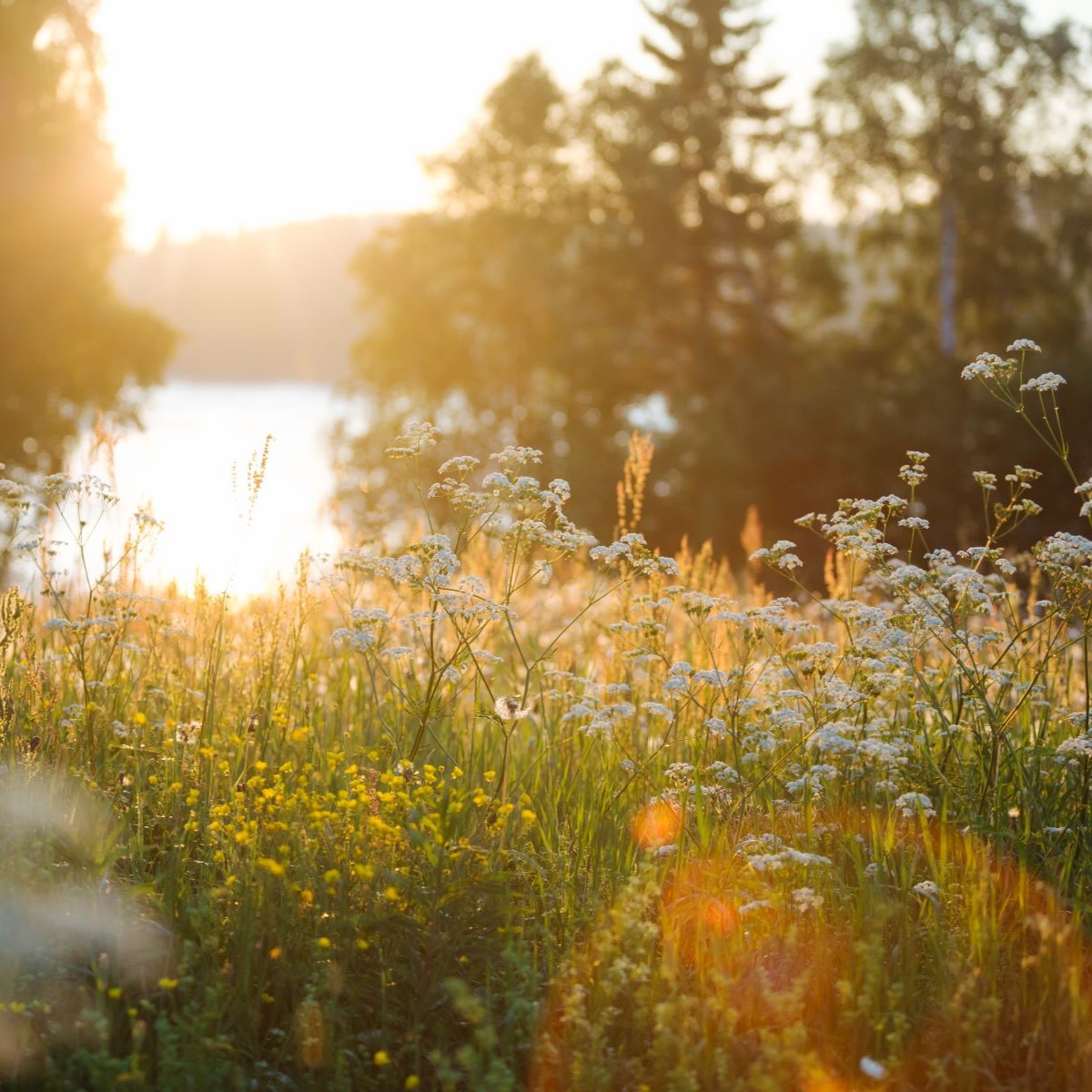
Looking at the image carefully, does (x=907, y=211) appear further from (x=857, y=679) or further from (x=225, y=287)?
(x=225, y=287)

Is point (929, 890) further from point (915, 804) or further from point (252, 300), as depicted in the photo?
point (252, 300)

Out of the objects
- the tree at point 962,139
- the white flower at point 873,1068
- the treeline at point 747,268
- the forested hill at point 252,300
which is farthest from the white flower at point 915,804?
the forested hill at point 252,300

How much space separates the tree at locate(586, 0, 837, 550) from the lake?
9664 mm

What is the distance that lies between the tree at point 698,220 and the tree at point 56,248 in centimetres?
1280

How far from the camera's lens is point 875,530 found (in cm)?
431

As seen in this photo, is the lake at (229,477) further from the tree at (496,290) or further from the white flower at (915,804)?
the tree at (496,290)

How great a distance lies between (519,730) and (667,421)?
77.4 ft

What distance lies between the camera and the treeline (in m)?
25.9

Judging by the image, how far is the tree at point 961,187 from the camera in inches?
1005

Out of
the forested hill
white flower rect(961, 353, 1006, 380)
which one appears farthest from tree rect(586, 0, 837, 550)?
the forested hill

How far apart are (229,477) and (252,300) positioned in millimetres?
124598

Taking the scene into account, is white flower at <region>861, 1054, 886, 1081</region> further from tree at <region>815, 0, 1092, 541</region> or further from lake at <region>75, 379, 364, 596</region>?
tree at <region>815, 0, 1092, 541</region>

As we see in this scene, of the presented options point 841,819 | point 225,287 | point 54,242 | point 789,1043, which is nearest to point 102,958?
point 789,1043

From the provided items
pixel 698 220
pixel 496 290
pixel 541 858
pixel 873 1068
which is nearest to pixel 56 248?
pixel 496 290
